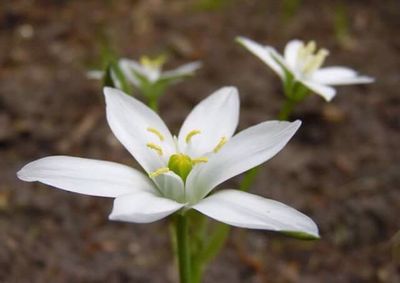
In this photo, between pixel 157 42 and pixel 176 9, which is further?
pixel 176 9

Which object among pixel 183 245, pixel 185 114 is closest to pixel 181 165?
pixel 183 245

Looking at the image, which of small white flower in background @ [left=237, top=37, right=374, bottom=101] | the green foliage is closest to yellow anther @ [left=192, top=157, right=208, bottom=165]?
small white flower in background @ [left=237, top=37, right=374, bottom=101]

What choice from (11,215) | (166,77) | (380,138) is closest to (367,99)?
(380,138)

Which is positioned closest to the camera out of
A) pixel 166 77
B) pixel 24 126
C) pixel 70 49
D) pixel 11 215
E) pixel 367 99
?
pixel 166 77

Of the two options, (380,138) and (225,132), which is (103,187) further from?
(380,138)

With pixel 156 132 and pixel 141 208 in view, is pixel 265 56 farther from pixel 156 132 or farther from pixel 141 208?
pixel 141 208

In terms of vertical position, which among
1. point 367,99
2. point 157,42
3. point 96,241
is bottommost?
point 96,241

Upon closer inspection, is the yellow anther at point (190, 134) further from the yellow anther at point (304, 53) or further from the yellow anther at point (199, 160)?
the yellow anther at point (304, 53)

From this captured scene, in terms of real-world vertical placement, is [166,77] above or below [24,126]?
above

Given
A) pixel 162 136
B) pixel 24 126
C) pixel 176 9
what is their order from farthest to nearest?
Result: pixel 176 9 → pixel 24 126 → pixel 162 136
